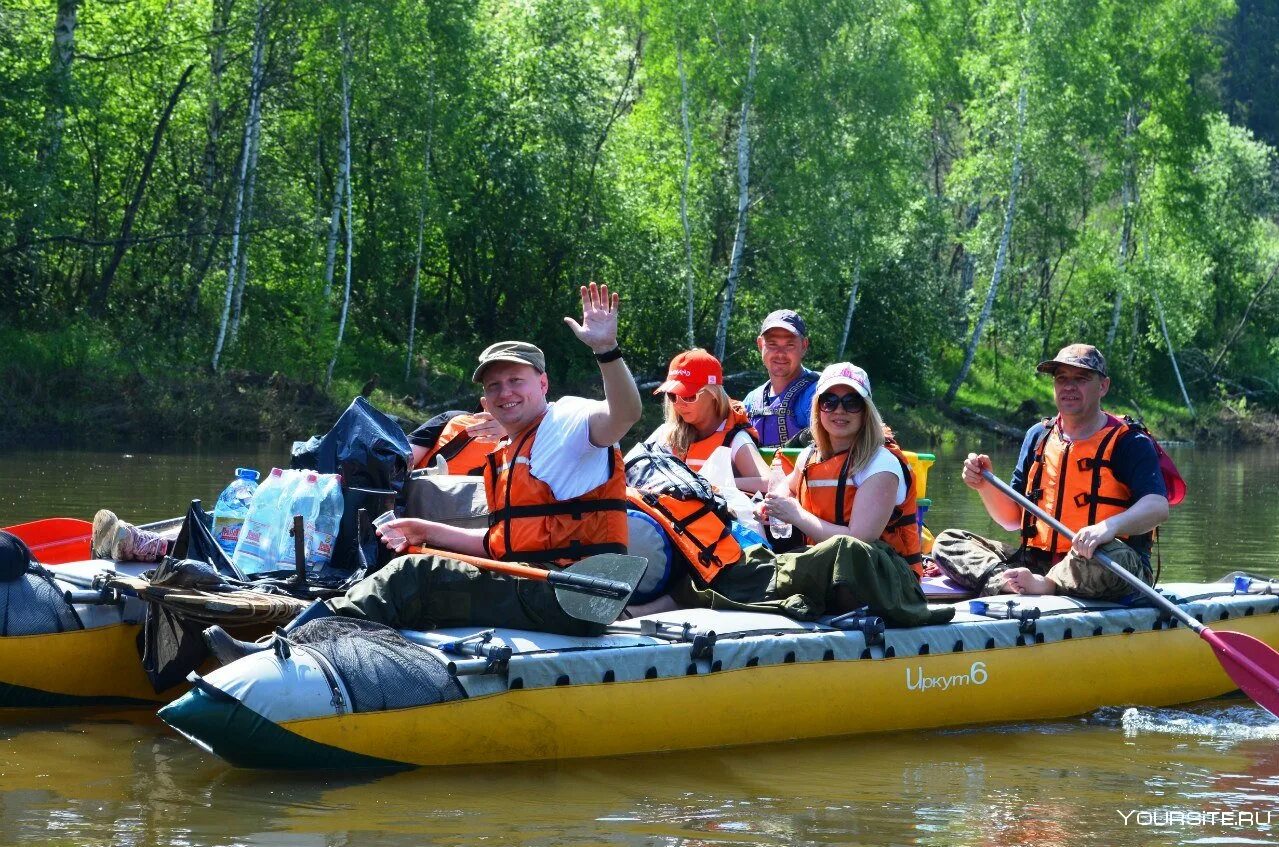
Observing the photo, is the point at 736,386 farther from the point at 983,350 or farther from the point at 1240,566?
the point at 1240,566

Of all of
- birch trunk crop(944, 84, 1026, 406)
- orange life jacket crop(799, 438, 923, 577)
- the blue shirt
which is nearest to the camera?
orange life jacket crop(799, 438, 923, 577)

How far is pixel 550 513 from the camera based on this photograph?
221 inches

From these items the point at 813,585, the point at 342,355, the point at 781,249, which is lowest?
the point at 813,585

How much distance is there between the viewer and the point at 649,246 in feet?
86.0

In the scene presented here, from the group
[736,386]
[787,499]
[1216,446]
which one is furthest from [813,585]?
[1216,446]

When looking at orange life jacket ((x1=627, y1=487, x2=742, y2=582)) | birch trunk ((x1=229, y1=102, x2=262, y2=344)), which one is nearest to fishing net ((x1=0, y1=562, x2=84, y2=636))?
orange life jacket ((x1=627, y1=487, x2=742, y2=582))

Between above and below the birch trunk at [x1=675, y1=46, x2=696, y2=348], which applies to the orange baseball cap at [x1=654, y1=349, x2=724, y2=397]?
below

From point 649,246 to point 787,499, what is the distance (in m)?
20.4

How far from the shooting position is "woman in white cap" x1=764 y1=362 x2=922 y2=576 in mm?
6043

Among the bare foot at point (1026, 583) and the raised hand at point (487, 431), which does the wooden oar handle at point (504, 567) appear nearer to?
the raised hand at point (487, 431)

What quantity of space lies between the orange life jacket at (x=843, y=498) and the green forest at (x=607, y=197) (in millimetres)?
14486

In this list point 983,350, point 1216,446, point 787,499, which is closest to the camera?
point 787,499

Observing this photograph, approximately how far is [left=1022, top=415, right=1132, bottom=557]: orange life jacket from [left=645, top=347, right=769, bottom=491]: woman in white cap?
4.16 ft

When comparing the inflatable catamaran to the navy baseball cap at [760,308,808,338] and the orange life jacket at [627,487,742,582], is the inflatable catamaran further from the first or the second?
the navy baseball cap at [760,308,808,338]
